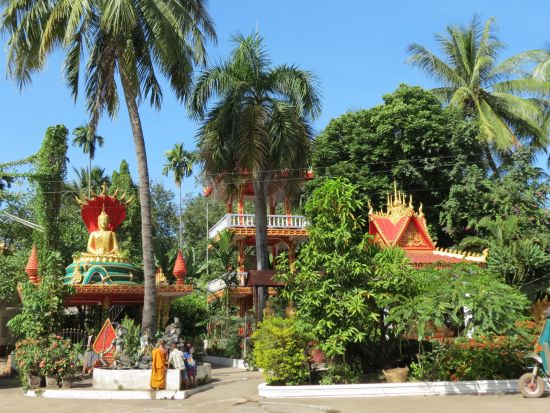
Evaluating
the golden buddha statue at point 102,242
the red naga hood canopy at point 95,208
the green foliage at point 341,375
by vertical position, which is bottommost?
the green foliage at point 341,375

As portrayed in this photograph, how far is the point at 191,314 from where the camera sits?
1178 inches

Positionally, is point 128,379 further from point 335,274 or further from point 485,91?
point 485,91

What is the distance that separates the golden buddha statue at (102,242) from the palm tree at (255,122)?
4620 mm

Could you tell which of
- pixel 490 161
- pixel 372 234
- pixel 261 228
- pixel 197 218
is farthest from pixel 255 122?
pixel 197 218

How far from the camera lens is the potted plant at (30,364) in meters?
14.6

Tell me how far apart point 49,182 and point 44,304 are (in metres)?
6.15

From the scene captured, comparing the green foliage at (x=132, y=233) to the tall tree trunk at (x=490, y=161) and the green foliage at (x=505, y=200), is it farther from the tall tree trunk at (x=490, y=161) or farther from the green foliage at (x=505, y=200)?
the tall tree trunk at (x=490, y=161)

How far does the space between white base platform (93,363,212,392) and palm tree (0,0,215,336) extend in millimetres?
2115

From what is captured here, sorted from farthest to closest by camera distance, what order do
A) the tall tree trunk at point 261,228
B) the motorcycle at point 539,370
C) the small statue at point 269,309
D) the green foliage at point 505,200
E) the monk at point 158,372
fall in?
the green foliage at point 505,200 < the tall tree trunk at point 261,228 < the small statue at point 269,309 < the monk at point 158,372 < the motorcycle at point 539,370

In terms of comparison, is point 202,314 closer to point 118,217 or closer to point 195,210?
point 118,217

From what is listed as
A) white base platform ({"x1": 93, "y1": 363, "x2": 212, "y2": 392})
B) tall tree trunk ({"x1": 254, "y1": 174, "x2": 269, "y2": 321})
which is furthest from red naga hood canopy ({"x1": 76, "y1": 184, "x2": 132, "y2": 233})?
white base platform ({"x1": 93, "y1": 363, "x2": 212, "y2": 392})

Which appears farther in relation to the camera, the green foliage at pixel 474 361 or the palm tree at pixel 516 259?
the palm tree at pixel 516 259

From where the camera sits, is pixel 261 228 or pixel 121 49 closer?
pixel 121 49

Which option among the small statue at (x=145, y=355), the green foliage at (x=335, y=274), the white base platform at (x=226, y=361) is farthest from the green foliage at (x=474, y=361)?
the white base platform at (x=226, y=361)
